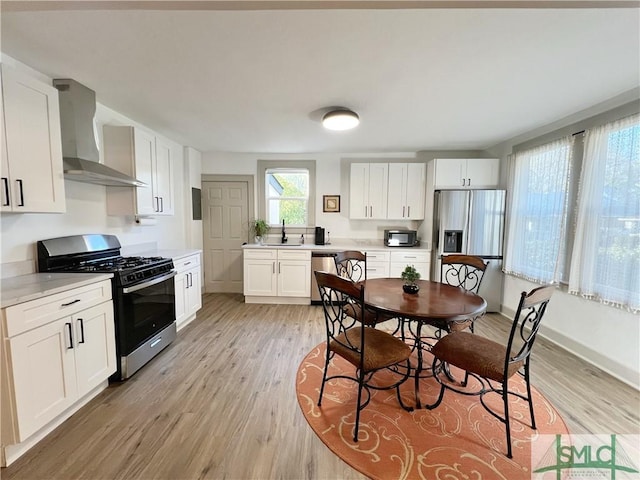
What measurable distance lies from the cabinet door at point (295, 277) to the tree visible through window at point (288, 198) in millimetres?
884

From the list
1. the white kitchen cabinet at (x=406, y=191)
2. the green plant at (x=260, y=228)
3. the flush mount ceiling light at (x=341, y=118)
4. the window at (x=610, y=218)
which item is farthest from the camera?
the green plant at (x=260, y=228)

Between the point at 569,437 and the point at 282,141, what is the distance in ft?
13.4

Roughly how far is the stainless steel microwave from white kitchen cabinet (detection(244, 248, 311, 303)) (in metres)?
1.35

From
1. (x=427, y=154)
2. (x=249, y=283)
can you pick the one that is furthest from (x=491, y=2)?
(x=249, y=283)

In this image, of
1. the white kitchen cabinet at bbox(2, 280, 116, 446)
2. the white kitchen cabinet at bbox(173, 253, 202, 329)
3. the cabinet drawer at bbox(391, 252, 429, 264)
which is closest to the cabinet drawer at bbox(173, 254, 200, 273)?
the white kitchen cabinet at bbox(173, 253, 202, 329)

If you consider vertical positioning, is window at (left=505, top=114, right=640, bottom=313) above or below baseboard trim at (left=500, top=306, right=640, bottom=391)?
above

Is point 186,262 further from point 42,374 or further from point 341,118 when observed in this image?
point 341,118

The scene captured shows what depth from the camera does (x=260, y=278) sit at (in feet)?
13.6

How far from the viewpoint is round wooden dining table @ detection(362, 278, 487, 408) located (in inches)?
68.3

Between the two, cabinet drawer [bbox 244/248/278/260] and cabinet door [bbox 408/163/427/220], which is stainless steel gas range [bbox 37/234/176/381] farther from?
cabinet door [bbox 408/163/427/220]

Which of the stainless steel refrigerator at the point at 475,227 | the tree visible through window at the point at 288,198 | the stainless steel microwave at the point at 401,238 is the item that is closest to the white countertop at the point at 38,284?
the tree visible through window at the point at 288,198

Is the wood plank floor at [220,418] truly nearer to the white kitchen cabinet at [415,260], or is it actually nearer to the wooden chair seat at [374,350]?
the wooden chair seat at [374,350]

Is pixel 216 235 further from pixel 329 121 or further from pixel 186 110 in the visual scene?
pixel 329 121

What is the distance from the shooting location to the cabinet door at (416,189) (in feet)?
13.9
